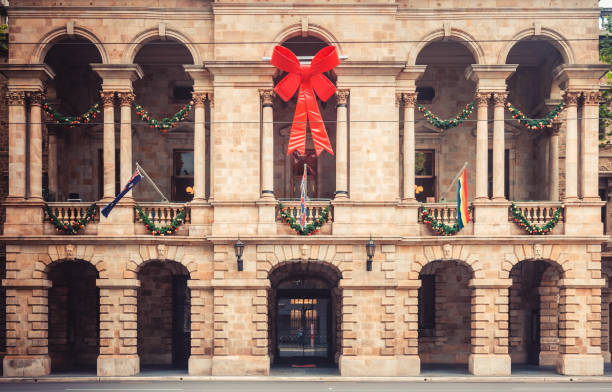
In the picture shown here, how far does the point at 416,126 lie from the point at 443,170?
6.86 feet

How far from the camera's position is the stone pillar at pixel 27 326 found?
81.2ft

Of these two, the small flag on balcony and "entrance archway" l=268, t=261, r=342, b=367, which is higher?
the small flag on balcony

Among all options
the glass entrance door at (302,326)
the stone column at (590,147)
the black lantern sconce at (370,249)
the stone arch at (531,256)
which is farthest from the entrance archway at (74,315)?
the stone column at (590,147)

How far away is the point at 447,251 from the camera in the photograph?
992 inches

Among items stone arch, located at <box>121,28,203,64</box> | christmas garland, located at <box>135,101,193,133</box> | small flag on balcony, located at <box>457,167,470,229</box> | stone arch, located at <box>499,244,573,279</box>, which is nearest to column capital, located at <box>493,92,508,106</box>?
small flag on balcony, located at <box>457,167,470,229</box>

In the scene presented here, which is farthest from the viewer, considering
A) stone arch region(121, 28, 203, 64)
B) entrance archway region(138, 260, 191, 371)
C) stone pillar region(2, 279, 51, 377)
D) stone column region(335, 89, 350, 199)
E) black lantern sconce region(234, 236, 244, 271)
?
entrance archway region(138, 260, 191, 371)

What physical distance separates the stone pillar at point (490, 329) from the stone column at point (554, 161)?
487 centimetres

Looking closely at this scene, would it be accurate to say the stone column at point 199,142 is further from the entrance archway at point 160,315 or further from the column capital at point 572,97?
the column capital at point 572,97

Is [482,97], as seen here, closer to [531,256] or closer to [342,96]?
[342,96]

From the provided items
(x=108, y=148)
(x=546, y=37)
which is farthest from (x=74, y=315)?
(x=546, y=37)

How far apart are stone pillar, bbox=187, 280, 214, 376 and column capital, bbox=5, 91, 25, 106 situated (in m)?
8.79

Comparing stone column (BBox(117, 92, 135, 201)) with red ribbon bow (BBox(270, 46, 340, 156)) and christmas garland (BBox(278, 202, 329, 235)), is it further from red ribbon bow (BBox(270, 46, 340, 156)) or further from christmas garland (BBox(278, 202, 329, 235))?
christmas garland (BBox(278, 202, 329, 235))

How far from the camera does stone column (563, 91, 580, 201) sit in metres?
25.6

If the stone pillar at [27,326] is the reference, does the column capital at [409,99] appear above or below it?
above
